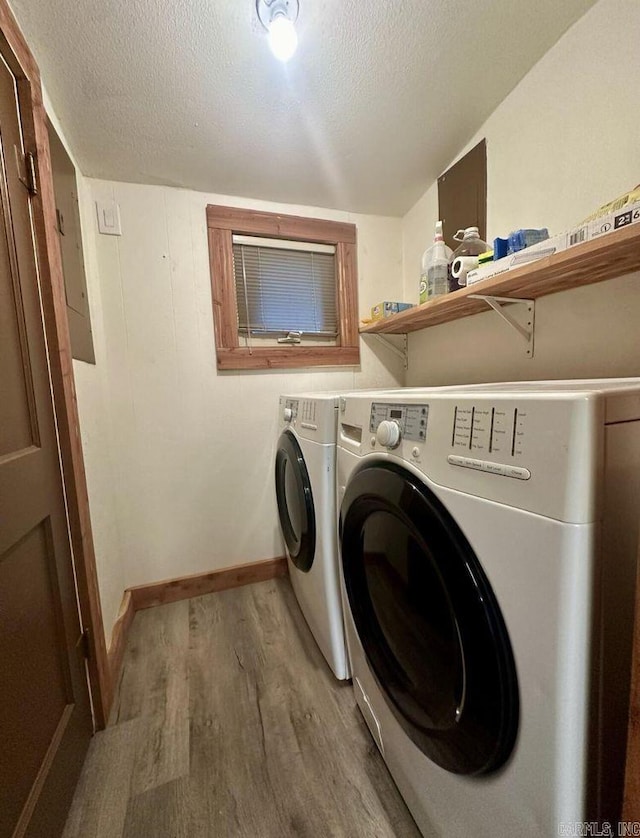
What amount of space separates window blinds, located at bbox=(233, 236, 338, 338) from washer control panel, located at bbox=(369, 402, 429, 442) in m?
1.19

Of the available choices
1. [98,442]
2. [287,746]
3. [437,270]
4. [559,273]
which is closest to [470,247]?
[437,270]

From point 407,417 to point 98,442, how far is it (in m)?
1.26

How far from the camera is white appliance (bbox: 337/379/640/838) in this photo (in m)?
0.37

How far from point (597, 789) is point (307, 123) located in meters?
1.82

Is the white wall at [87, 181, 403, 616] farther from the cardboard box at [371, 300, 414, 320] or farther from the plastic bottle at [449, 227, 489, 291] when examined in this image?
the plastic bottle at [449, 227, 489, 291]

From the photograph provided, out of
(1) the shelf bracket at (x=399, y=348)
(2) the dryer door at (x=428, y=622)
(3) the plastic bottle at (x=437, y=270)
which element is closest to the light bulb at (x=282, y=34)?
(3) the plastic bottle at (x=437, y=270)

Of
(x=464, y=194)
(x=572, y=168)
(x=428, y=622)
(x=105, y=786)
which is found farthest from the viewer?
(x=464, y=194)

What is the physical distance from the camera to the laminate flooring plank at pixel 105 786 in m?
0.78

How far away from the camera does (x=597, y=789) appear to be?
0.40 metres

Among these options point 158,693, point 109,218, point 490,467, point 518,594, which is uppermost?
point 109,218

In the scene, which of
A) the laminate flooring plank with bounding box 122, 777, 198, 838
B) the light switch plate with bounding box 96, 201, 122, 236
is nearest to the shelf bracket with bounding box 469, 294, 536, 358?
the light switch plate with bounding box 96, 201, 122, 236

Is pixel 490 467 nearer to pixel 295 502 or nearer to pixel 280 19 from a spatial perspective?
pixel 295 502

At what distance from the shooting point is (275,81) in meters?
1.04

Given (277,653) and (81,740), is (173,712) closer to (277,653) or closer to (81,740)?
(81,740)
